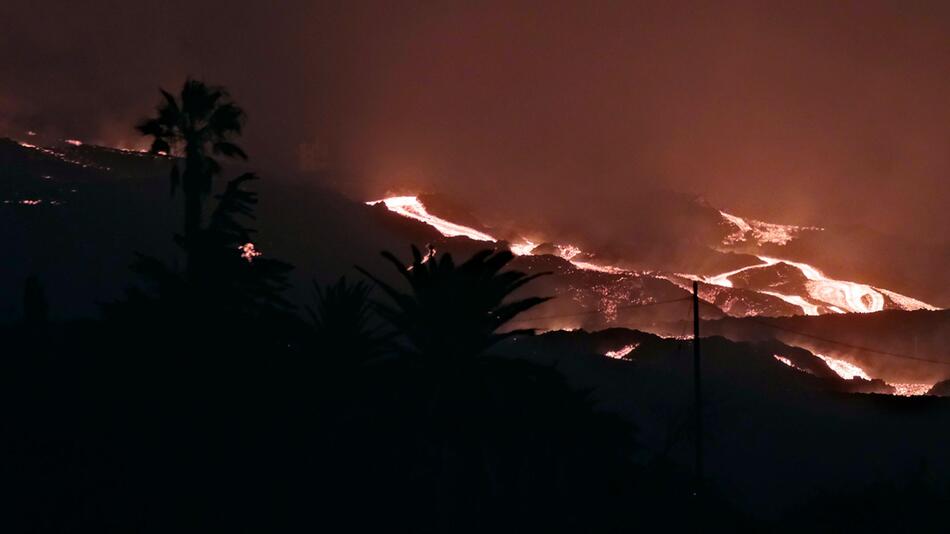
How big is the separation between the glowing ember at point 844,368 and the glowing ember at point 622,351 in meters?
17.1

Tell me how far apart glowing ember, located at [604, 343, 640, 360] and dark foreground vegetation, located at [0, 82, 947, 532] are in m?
30.7

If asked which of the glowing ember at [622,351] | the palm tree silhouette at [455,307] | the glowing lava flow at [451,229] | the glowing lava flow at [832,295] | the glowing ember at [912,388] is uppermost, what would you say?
the glowing lava flow at [451,229]

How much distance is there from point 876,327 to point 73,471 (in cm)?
7273

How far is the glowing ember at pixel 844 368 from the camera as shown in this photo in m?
90.2

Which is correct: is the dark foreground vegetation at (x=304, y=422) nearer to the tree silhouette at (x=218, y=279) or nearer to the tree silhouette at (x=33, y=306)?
the tree silhouette at (x=218, y=279)

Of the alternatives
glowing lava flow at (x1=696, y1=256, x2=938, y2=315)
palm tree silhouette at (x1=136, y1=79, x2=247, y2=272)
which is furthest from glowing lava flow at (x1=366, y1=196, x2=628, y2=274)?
palm tree silhouette at (x1=136, y1=79, x2=247, y2=272)

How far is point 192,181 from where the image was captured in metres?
49.6

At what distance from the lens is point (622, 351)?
80.4 meters

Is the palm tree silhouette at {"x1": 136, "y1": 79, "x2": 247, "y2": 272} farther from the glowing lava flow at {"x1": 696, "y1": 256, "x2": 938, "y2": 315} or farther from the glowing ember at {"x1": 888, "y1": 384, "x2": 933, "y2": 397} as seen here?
the glowing lava flow at {"x1": 696, "y1": 256, "x2": 938, "y2": 315}

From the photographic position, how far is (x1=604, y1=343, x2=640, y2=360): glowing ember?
79.8 m

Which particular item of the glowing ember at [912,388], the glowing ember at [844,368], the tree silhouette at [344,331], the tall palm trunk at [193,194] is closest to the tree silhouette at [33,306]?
the tall palm trunk at [193,194]

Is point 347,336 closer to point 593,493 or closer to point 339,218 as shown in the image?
point 593,493

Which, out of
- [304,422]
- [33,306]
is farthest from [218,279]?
[33,306]

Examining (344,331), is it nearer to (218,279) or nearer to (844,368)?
(218,279)
